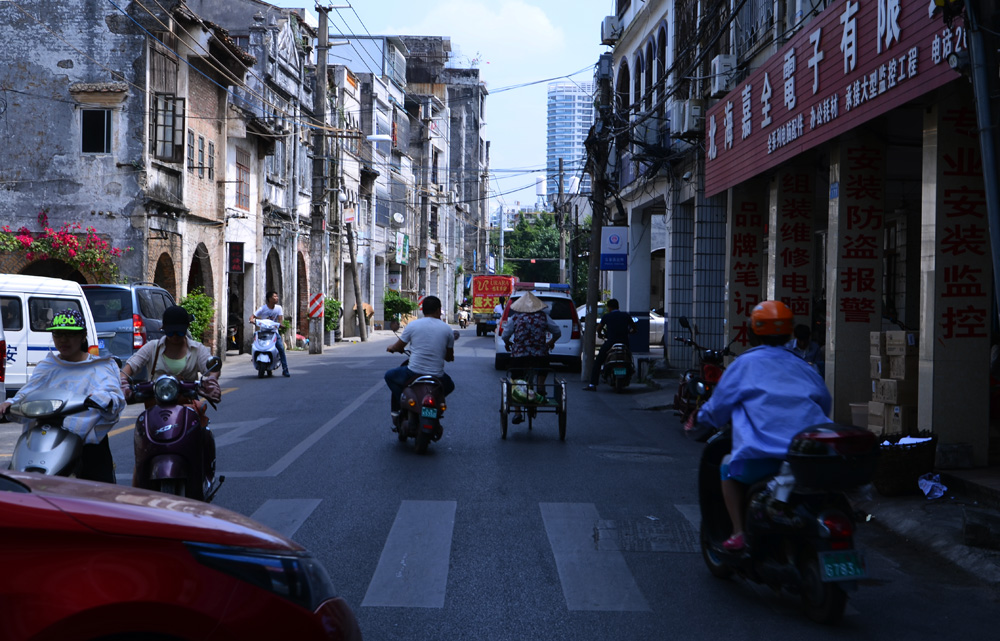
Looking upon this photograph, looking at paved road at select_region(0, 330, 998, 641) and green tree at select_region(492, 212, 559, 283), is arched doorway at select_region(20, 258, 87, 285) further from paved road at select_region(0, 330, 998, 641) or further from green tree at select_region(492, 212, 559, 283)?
green tree at select_region(492, 212, 559, 283)

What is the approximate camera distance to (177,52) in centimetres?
2712

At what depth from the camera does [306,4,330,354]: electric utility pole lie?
3312 cm

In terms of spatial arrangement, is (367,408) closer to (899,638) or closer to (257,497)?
(257,497)

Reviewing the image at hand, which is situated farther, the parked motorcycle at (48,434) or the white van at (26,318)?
the white van at (26,318)

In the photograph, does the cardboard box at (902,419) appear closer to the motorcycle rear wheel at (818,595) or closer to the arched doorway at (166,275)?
the motorcycle rear wheel at (818,595)

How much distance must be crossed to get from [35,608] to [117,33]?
25.3 m

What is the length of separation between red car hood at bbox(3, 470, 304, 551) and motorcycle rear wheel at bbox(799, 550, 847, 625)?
2.85 meters

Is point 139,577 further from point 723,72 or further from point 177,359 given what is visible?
point 723,72

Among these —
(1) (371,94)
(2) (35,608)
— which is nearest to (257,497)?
(2) (35,608)

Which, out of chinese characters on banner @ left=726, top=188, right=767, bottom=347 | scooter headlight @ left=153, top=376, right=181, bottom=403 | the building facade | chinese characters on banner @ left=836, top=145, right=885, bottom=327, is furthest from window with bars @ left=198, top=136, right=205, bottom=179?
scooter headlight @ left=153, top=376, right=181, bottom=403

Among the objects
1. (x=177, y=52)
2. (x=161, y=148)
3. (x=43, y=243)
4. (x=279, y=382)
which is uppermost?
(x=177, y=52)

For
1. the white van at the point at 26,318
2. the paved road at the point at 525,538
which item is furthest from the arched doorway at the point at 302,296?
the paved road at the point at 525,538

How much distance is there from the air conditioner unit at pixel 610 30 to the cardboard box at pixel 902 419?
23353 mm

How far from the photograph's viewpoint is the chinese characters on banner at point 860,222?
13.0 m
